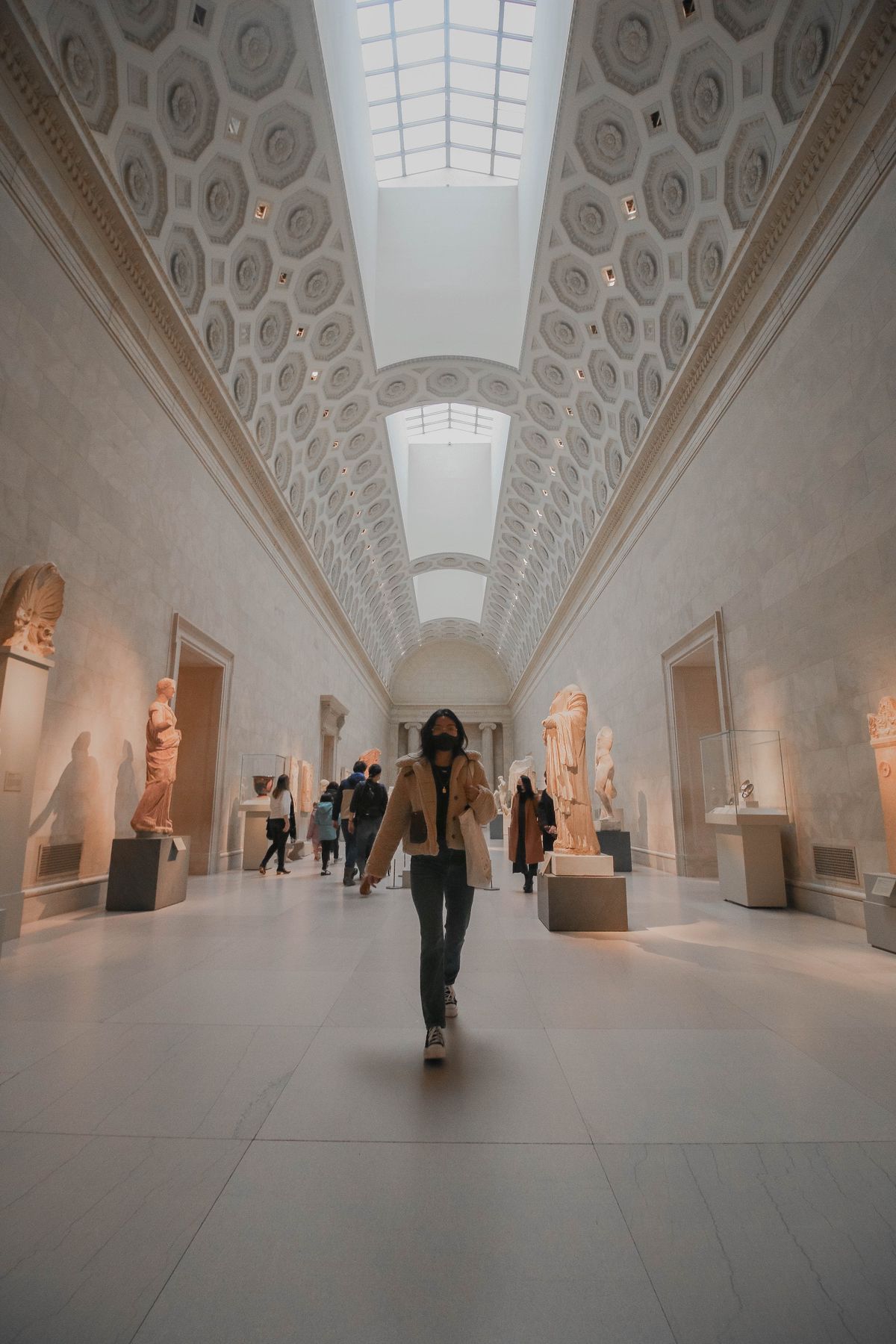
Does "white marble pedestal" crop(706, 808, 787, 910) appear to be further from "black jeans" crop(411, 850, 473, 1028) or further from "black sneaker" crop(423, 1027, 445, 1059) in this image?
"black sneaker" crop(423, 1027, 445, 1059)

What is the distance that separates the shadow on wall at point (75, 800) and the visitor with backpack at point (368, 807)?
3404mm

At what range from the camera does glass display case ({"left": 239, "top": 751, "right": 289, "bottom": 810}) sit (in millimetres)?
13750

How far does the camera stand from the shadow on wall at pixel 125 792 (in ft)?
28.9

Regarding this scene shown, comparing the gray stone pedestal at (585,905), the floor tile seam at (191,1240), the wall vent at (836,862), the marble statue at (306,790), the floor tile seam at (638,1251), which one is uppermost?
the marble statue at (306,790)

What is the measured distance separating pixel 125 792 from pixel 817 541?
892 centimetres

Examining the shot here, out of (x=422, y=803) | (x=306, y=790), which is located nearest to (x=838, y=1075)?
(x=422, y=803)

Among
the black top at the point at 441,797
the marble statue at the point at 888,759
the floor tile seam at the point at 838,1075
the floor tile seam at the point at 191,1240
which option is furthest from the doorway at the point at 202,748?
the floor tile seam at the point at 838,1075

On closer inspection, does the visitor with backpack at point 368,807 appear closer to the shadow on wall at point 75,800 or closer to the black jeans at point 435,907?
the shadow on wall at point 75,800

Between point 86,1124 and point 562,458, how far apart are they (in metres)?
18.2

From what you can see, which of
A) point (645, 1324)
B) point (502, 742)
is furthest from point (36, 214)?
point (502, 742)

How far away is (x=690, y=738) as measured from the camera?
12.5 m

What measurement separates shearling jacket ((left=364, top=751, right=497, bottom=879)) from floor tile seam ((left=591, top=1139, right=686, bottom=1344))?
1.54m

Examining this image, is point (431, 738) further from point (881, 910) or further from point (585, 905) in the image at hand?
point (881, 910)

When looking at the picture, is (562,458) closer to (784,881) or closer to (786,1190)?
(784,881)
